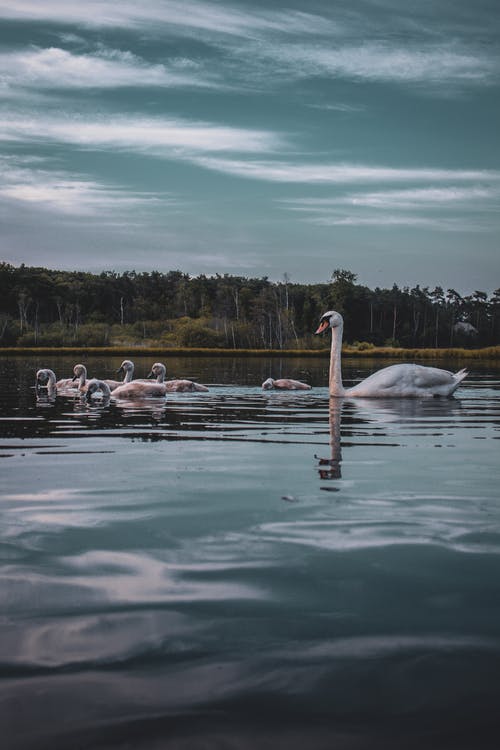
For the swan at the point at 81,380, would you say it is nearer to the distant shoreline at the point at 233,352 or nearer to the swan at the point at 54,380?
the swan at the point at 54,380

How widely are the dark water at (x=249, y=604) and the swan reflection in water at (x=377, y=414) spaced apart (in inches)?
82.8

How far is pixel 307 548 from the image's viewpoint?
5.22 m

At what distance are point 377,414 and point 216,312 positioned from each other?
13815 centimetres

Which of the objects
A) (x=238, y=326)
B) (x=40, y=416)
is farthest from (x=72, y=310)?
(x=40, y=416)

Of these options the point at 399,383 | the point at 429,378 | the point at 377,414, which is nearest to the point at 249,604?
the point at 377,414

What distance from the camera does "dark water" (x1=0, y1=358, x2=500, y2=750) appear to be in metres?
2.99

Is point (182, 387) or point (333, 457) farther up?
point (182, 387)

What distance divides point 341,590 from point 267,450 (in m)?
5.76

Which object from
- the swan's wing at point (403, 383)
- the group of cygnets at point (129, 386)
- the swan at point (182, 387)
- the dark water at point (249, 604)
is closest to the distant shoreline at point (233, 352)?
the group of cygnets at point (129, 386)

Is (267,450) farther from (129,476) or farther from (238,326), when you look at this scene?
(238,326)

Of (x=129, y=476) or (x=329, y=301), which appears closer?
(x=129, y=476)

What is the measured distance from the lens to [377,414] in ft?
52.0

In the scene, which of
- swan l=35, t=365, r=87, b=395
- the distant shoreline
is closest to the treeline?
the distant shoreline

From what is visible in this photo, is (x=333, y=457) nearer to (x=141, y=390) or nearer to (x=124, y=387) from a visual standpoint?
(x=141, y=390)
